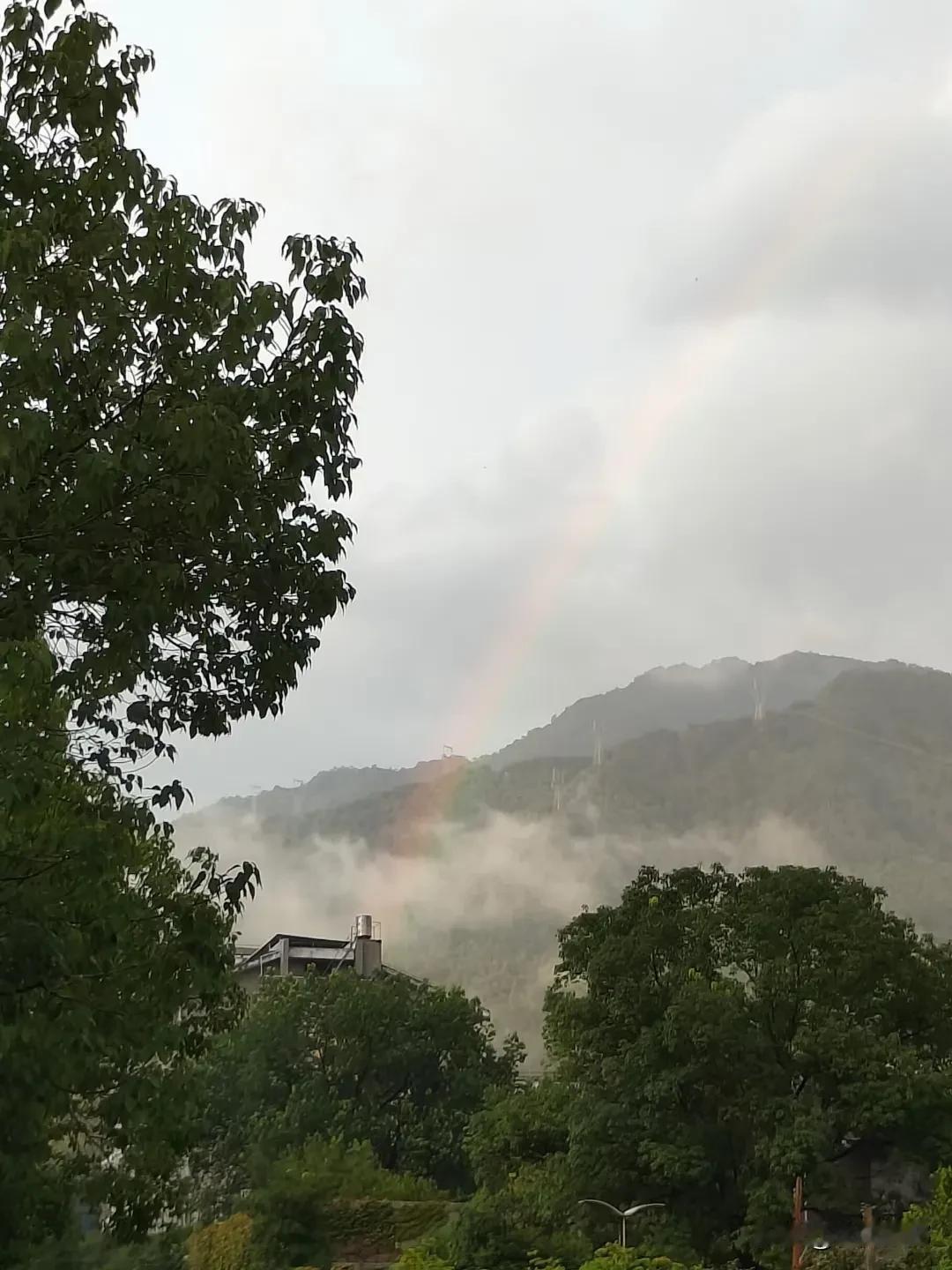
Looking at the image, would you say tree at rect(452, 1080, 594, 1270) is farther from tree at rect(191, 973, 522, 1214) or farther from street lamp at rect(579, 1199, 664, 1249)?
tree at rect(191, 973, 522, 1214)

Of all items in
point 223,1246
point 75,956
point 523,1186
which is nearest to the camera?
point 75,956

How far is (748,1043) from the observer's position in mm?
32281

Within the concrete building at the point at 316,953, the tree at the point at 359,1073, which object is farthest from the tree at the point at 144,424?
the concrete building at the point at 316,953

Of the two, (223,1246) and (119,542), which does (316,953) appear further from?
(119,542)

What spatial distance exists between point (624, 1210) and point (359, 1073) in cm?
2716

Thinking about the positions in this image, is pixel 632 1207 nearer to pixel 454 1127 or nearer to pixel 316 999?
pixel 454 1127

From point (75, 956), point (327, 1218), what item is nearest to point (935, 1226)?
point (327, 1218)

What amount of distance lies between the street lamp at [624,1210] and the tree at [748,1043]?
0.54 m

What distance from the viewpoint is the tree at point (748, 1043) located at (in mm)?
30750

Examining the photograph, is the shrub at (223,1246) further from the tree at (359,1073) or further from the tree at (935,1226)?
the tree at (935,1226)

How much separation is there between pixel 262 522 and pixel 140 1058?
132 inches

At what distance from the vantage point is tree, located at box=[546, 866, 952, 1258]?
3075cm

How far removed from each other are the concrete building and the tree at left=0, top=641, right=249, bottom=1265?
76061 mm

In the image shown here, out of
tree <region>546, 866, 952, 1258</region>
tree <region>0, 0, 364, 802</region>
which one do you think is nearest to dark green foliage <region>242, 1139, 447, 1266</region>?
tree <region>546, 866, 952, 1258</region>
